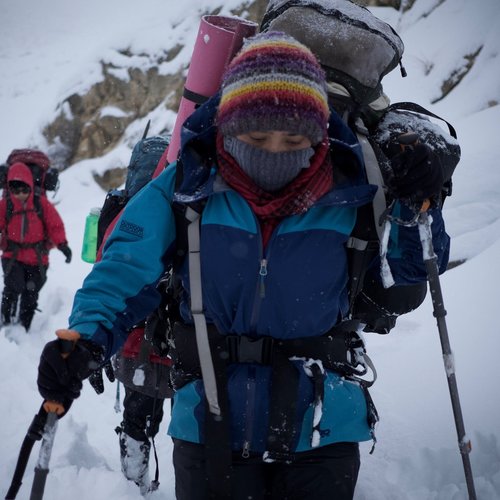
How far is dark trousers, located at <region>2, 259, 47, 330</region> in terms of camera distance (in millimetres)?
6426

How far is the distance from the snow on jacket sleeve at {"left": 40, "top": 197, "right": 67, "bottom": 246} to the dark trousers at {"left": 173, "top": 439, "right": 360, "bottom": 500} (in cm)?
543

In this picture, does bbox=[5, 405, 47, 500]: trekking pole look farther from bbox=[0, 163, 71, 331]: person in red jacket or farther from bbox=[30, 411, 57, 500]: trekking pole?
bbox=[0, 163, 71, 331]: person in red jacket

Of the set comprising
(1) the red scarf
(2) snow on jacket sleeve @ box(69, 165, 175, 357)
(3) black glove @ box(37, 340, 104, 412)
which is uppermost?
(1) the red scarf

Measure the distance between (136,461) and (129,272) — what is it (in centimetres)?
194

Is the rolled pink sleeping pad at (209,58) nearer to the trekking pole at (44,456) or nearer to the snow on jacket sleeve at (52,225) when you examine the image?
the trekking pole at (44,456)

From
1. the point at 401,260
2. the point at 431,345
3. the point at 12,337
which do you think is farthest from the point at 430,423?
the point at 12,337

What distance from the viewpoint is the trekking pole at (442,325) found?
1.87 meters

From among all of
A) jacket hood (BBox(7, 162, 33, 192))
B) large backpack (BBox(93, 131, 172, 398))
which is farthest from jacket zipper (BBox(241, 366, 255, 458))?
jacket hood (BBox(7, 162, 33, 192))

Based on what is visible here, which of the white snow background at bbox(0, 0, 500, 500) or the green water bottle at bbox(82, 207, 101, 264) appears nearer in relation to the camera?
the white snow background at bbox(0, 0, 500, 500)

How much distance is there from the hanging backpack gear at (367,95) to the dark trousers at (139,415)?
64.6 inches

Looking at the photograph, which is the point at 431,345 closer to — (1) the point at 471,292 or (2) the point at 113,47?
(1) the point at 471,292

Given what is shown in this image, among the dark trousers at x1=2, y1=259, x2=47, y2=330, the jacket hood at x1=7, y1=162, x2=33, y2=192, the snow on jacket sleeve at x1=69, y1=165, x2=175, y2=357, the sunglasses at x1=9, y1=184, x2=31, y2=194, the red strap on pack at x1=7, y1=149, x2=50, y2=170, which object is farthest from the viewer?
the dark trousers at x1=2, y1=259, x2=47, y2=330

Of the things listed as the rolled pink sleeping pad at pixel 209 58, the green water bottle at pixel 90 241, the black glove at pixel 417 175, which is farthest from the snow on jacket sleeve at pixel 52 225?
the black glove at pixel 417 175

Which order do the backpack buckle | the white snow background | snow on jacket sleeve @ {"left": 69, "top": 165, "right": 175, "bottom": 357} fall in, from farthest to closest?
the white snow background, the backpack buckle, snow on jacket sleeve @ {"left": 69, "top": 165, "right": 175, "bottom": 357}
